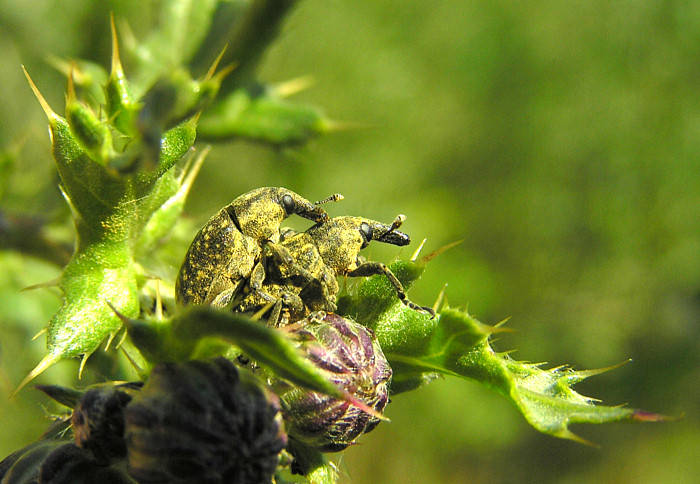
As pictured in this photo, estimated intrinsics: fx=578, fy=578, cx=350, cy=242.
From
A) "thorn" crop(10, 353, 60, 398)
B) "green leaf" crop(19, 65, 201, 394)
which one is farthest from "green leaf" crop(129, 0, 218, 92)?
"thorn" crop(10, 353, 60, 398)

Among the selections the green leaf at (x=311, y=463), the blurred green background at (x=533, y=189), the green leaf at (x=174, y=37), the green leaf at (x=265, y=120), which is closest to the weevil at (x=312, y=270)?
the green leaf at (x=311, y=463)

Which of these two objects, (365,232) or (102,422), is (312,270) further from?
(102,422)

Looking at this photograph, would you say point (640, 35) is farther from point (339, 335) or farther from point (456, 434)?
point (339, 335)

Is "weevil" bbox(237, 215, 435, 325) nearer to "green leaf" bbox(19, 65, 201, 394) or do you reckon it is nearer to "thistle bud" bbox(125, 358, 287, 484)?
"thistle bud" bbox(125, 358, 287, 484)

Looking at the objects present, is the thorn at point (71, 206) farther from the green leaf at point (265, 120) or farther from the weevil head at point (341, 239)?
the green leaf at point (265, 120)

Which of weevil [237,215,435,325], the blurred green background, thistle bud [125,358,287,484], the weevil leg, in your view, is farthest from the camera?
the blurred green background

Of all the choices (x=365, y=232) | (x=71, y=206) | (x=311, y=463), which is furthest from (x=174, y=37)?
(x=311, y=463)
